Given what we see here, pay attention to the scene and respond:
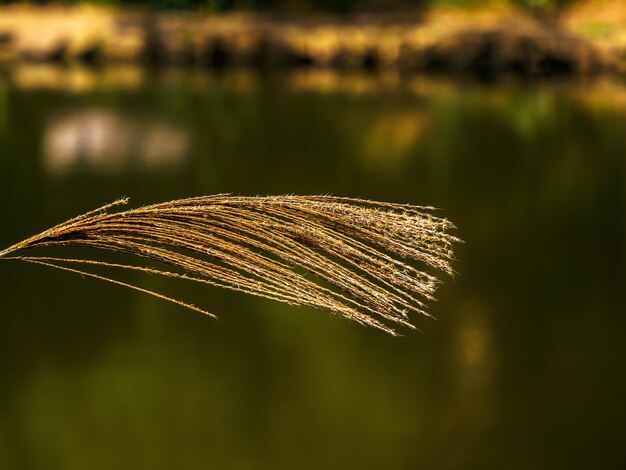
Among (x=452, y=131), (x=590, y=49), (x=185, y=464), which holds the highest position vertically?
(x=590, y=49)

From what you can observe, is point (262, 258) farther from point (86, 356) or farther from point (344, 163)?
point (344, 163)

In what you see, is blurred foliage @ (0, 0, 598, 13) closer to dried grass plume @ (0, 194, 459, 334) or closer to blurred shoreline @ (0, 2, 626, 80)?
blurred shoreline @ (0, 2, 626, 80)

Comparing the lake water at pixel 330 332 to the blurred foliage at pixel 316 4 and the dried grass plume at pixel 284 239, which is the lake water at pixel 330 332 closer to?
the dried grass plume at pixel 284 239

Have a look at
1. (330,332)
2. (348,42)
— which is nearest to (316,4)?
A: (348,42)

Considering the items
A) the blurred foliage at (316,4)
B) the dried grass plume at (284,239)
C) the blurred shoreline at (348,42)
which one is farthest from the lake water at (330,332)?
the blurred foliage at (316,4)

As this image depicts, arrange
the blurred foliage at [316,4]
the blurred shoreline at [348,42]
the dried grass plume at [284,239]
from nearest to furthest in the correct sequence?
the dried grass plume at [284,239]
the blurred shoreline at [348,42]
the blurred foliage at [316,4]

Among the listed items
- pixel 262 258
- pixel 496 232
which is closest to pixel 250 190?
pixel 496 232

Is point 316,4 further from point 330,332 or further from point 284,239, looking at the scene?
point 284,239
